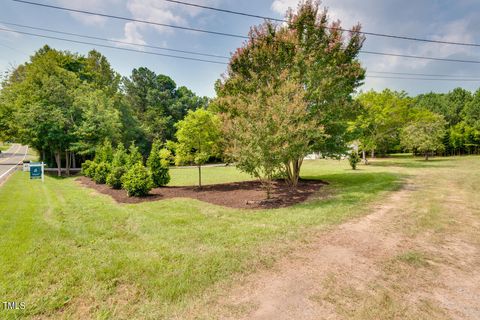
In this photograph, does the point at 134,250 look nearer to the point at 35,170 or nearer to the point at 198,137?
the point at 198,137

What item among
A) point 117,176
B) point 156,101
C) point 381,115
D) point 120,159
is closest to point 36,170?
point 120,159

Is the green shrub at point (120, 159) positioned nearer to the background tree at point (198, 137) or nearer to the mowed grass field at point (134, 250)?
the background tree at point (198, 137)

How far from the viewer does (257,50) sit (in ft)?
38.9

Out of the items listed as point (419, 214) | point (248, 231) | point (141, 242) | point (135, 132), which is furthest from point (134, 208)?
point (135, 132)

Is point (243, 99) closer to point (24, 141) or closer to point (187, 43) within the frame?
point (187, 43)

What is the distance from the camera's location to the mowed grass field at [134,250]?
9.62 ft

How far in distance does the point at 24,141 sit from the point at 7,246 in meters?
21.7

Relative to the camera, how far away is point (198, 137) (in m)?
11.9

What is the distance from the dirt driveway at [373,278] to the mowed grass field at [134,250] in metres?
0.46

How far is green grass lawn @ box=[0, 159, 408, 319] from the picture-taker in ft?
9.65

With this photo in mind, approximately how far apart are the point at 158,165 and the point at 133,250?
26.2ft

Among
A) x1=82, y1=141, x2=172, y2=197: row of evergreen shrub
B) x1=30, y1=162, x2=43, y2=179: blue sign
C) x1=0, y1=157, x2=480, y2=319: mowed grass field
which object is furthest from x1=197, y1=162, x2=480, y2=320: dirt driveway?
x1=30, y1=162, x2=43, y2=179: blue sign

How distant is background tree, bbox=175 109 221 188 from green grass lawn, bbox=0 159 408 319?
14.5ft

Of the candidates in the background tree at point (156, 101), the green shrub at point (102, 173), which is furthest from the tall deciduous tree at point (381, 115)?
the background tree at point (156, 101)
